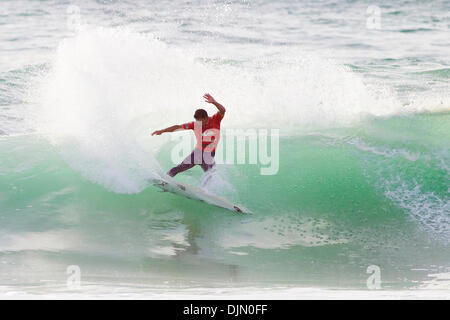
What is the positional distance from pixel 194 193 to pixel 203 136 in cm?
71

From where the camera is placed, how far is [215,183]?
8047mm

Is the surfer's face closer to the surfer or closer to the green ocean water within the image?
the surfer

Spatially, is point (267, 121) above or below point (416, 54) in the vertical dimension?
below

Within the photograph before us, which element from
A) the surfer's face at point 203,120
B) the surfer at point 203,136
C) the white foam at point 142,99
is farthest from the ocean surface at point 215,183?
the surfer's face at point 203,120

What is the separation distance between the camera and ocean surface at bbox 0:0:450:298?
605 centimetres

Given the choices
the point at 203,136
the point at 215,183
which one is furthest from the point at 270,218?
the point at 203,136

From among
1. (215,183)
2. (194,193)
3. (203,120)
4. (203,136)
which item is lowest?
(194,193)

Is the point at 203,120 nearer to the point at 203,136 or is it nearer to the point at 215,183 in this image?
the point at 203,136

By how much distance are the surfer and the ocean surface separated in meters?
0.33
